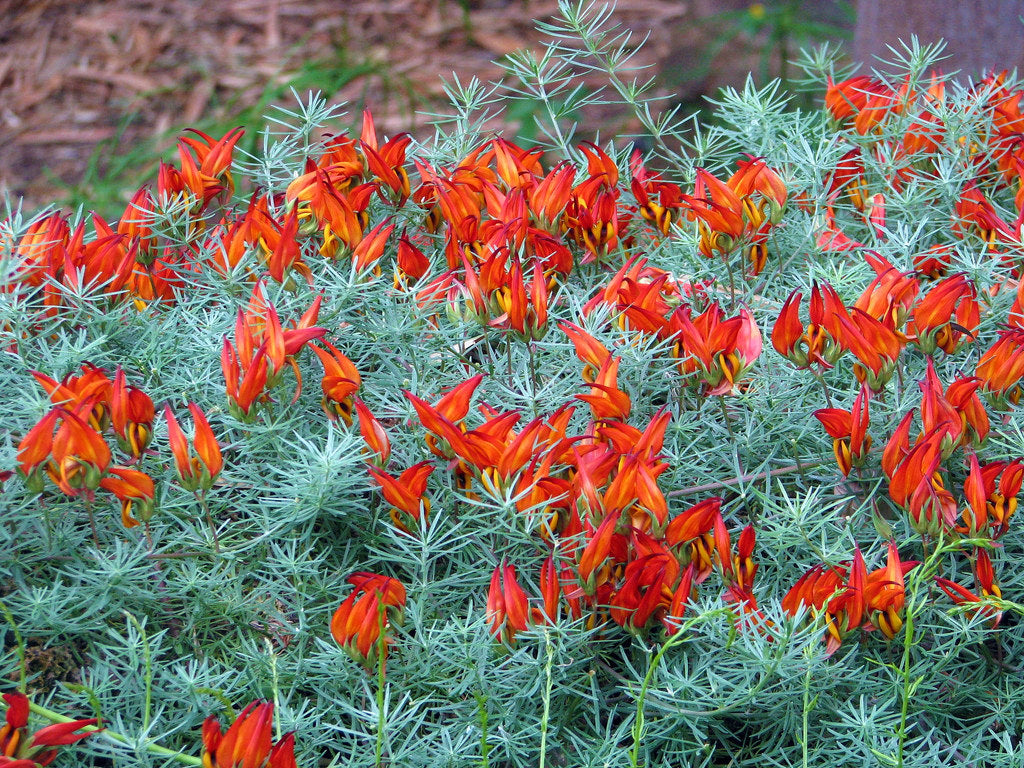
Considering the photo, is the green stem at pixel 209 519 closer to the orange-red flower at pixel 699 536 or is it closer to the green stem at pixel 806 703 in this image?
the orange-red flower at pixel 699 536

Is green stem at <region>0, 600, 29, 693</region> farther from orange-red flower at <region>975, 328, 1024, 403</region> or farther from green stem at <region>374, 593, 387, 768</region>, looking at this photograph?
orange-red flower at <region>975, 328, 1024, 403</region>

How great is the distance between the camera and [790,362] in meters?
1.60

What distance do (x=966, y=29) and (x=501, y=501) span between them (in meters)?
2.47

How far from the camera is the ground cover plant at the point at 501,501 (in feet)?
4.27

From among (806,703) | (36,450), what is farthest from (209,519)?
(806,703)

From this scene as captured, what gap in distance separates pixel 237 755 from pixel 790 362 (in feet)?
3.26

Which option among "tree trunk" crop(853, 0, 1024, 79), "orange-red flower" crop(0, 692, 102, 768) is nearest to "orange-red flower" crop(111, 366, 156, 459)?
"orange-red flower" crop(0, 692, 102, 768)

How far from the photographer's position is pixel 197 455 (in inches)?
53.2

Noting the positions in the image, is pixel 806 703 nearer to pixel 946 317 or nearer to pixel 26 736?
pixel 946 317

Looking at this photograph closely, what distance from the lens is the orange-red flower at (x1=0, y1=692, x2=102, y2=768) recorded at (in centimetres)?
115

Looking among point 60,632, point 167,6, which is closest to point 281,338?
point 60,632

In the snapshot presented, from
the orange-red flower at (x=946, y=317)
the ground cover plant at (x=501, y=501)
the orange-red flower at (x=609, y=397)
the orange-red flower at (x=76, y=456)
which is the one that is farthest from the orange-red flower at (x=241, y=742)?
the orange-red flower at (x=946, y=317)

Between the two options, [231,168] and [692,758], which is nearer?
[692,758]

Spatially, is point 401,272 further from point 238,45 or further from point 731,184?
point 238,45
